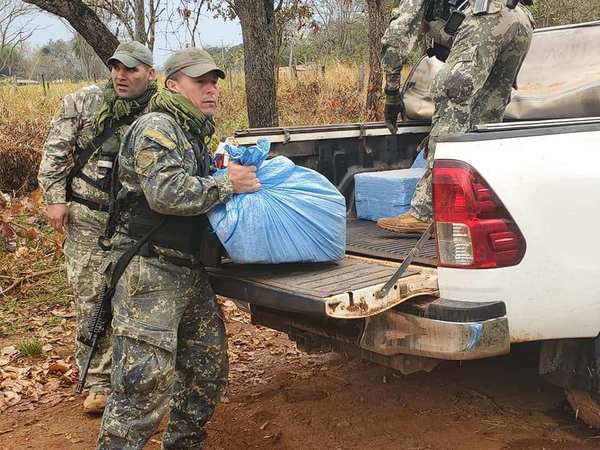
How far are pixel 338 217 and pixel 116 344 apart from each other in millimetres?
987

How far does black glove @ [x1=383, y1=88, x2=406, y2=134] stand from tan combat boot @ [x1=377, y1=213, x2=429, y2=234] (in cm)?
101

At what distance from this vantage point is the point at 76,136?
12.9ft

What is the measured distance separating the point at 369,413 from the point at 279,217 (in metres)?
1.34

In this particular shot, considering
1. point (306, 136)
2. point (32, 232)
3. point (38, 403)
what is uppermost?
point (306, 136)

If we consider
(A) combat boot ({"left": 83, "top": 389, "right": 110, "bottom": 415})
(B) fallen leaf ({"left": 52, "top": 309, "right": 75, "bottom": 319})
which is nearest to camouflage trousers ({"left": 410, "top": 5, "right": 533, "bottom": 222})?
(A) combat boot ({"left": 83, "top": 389, "right": 110, "bottom": 415})

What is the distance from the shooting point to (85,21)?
241 inches

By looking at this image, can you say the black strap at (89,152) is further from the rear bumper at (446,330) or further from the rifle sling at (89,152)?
the rear bumper at (446,330)

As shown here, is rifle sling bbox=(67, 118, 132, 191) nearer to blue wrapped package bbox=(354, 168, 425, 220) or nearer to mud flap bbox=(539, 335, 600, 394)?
blue wrapped package bbox=(354, 168, 425, 220)

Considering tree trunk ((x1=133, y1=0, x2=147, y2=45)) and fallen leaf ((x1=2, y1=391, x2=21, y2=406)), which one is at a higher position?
tree trunk ((x1=133, y1=0, x2=147, y2=45))

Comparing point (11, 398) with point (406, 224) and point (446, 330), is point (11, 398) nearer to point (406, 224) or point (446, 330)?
point (406, 224)

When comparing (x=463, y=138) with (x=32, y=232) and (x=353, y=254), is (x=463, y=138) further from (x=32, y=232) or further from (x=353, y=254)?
(x=32, y=232)

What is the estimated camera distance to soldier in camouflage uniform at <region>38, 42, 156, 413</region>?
3811mm

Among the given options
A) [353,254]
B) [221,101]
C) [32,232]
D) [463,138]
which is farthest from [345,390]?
[221,101]

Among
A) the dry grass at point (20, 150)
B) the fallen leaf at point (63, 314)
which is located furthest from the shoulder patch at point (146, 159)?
the dry grass at point (20, 150)
